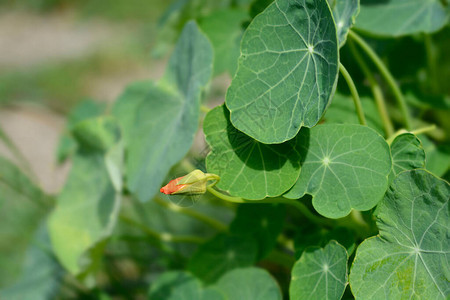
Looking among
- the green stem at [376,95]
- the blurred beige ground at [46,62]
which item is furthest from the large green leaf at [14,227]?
the green stem at [376,95]

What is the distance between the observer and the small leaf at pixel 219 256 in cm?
81

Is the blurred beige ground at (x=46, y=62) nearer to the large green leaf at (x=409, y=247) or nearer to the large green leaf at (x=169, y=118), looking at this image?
the large green leaf at (x=169, y=118)

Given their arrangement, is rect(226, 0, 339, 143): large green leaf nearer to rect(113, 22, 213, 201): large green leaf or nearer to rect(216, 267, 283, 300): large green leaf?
rect(113, 22, 213, 201): large green leaf

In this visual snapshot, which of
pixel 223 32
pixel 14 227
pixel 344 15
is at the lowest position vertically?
pixel 14 227

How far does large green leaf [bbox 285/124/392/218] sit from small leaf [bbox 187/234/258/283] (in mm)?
252

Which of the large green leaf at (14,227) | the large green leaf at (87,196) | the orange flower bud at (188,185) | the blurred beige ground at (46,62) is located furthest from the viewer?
the blurred beige ground at (46,62)

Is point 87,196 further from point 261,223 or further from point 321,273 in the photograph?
point 321,273

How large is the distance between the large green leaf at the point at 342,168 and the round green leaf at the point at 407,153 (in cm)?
6

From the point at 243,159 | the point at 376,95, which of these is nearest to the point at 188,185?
the point at 243,159

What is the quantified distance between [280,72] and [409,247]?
289 mm

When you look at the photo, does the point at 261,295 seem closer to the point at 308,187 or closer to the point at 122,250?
the point at 308,187

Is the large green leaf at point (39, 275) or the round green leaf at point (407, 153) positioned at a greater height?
the round green leaf at point (407, 153)

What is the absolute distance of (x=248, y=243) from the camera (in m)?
0.81

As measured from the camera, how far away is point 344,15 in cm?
67
